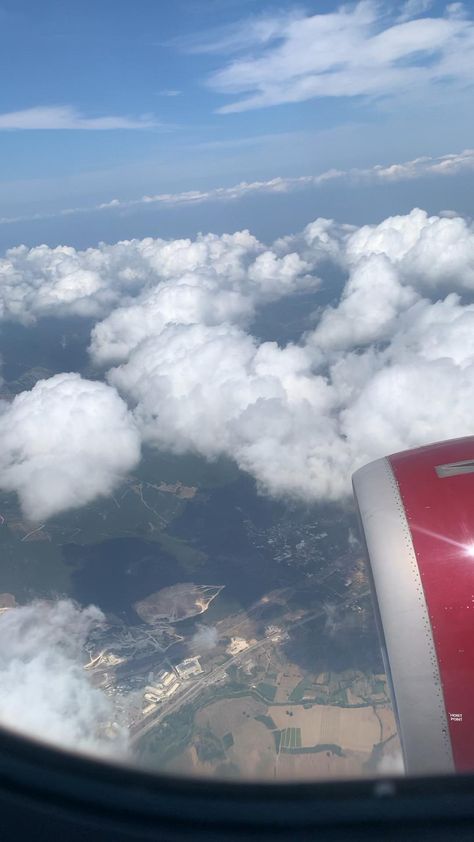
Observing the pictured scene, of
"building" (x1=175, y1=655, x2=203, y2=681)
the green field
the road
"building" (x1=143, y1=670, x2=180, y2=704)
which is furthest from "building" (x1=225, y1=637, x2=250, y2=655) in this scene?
the green field

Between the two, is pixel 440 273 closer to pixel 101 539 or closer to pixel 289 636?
pixel 101 539

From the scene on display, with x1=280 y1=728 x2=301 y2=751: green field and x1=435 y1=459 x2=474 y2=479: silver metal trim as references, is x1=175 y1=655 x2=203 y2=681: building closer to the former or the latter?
x1=280 y1=728 x2=301 y2=751: green field

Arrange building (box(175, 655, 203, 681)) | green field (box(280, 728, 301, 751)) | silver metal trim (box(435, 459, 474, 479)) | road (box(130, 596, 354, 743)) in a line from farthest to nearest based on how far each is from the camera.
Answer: building (box(175, 655, 203, 681))
road (box(130, 596, 354, 743))
green field (box(280, 728, 301, 751))
silver metal trim (box(435, 459, 474, 479))

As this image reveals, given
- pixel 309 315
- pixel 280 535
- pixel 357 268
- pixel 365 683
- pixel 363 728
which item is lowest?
pixel 280 535

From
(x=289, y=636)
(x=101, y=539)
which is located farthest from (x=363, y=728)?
(x=101, y=539)

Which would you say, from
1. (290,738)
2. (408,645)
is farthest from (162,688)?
(408,645)

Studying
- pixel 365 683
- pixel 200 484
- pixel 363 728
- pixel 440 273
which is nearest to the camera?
pixel 363 728

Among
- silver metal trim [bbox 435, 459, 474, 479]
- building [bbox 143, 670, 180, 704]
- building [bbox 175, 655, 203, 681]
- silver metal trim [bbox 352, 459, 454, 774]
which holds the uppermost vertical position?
silver metal trim [bbox 435, 459, 474, 479]

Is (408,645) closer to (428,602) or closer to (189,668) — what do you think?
(428,602)
